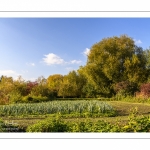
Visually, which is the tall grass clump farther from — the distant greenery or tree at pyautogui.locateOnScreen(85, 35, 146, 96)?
the distant greenery

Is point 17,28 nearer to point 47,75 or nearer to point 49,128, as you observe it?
point 47,75

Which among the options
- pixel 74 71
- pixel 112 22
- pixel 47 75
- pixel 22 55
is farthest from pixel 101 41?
pixel 22 55

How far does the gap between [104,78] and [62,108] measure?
1.43 metres

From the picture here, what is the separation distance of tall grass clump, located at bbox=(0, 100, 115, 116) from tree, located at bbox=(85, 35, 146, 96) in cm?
40

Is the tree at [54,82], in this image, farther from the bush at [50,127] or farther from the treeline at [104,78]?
the bush at [50,127]

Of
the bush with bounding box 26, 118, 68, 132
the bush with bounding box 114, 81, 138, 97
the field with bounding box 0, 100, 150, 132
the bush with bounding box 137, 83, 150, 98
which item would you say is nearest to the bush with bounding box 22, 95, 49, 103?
the field with bounding box 0, 100, 150, 132

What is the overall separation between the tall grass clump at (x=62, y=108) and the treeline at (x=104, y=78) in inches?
8.5

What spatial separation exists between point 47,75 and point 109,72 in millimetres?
1769

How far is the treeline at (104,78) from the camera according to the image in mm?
6492

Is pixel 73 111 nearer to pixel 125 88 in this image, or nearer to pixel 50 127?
pixel 125 88

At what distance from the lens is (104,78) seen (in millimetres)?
6805

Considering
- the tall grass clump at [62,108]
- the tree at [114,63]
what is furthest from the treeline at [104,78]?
the tall grass clump at [62,108]

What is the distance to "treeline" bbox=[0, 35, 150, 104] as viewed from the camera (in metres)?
6.49

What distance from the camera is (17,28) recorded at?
584 centimetres
